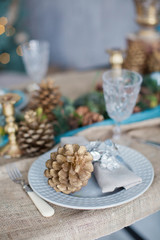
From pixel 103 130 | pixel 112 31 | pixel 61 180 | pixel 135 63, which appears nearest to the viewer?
pixel 61 180

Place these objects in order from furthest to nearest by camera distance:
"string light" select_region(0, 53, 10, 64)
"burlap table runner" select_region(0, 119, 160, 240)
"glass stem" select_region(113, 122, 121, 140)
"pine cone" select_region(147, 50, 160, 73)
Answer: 1. "string light" select_region(0, 53, 10, 64)
2. "pine cone" select_region(147, 50, 160, 73)
3. "glass stem" select_region(113, 122, 121, 140)
4. "burlap table runner" select_region(0, 119, 160, 240)

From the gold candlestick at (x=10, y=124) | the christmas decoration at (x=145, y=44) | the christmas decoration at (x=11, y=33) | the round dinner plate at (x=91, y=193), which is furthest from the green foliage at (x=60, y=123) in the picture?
the christmas decoration at (x=11, y=33)

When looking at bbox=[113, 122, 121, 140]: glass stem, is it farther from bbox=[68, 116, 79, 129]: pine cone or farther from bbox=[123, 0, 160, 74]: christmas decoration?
bbox=[123, 0, 160, 74]: christmas decoration

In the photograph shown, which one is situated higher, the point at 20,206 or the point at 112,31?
the point at 112,31

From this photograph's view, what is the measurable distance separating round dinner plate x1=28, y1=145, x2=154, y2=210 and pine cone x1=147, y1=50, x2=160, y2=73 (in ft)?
2.47

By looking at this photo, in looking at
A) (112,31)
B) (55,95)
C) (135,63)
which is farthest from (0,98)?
(112,31)

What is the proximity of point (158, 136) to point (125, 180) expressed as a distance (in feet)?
1.07

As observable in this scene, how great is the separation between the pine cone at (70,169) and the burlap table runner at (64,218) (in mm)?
50

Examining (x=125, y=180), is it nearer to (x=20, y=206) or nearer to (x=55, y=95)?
(x=20, y=206)

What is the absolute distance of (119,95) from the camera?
29.3 inches

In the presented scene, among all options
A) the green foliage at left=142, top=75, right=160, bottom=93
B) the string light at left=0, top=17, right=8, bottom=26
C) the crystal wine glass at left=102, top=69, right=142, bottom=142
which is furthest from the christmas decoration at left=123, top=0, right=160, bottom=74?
the string light at left=0, top=17, right=8, bottom=26

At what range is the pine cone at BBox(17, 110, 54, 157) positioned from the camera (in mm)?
733

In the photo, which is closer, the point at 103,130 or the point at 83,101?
the point at 103,130

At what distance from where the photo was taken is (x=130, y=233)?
64 cm
